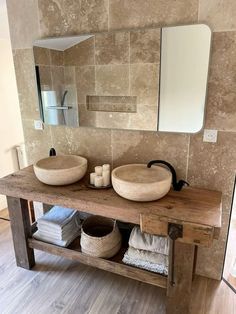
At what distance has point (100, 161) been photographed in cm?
210

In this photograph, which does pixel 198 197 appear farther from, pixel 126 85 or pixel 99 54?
pixel 99 54

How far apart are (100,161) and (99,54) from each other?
2.79 ft

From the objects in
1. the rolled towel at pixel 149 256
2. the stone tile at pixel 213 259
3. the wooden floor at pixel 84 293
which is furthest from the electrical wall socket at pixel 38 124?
the stone tile at pixel 213 259

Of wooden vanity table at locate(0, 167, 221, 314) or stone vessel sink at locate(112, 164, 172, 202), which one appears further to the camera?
stone vessel sink at locate(112, 164, 172, 202)

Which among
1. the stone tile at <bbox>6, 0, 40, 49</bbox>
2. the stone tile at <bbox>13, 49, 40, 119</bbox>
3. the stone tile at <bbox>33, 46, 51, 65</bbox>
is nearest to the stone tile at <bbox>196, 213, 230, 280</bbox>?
the stone tile at <bbox>13, 49, 40, 119</bbox>

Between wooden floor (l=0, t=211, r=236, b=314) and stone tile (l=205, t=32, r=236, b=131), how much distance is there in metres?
1.25

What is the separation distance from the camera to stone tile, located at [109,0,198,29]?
1542 mm

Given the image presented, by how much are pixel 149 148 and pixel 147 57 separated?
654 millimetres

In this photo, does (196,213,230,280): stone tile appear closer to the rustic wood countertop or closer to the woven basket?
the rustic wood countertop

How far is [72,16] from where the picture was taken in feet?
6.12

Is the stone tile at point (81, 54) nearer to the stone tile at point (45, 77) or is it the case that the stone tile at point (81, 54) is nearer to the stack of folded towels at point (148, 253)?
the stone tile at point (45, 77)

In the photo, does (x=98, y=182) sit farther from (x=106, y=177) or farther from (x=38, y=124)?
(x=38, y=124)

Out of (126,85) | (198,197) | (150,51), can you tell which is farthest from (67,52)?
(198,197)

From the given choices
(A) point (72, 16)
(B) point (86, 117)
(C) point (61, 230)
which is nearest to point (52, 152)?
(B) point (86, 117)
